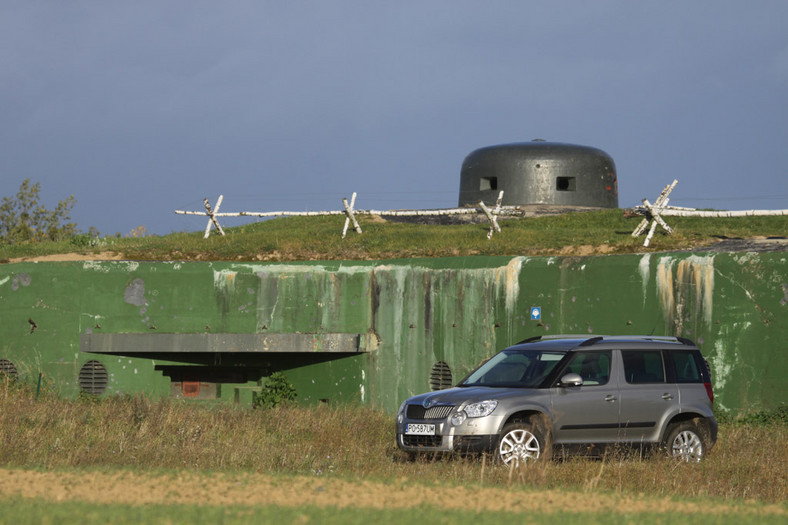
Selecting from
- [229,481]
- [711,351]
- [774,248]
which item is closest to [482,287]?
[711,351]

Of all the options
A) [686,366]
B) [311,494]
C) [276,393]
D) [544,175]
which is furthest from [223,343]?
[544,175]

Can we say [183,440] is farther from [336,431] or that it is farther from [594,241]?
[594,241]

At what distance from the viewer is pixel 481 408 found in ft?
35.9

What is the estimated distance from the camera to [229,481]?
821 cm

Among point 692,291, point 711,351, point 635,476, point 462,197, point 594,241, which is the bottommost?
point 635,476

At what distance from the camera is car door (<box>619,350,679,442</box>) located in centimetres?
1155

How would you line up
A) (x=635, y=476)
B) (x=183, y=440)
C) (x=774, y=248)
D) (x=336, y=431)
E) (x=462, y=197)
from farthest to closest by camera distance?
(x=462, y=197)
(x=774, y=248)
(x=336, y=431)
(x=183, y=440)
(x=635, y=476)

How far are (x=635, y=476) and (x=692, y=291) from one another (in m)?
6.08

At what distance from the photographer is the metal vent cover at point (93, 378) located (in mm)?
17906

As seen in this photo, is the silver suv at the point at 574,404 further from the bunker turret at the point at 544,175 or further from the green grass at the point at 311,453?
the bunker turret at the point at 544,175

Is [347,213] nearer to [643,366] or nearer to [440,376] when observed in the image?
[440,376]

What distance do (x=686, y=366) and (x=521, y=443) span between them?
2709mm

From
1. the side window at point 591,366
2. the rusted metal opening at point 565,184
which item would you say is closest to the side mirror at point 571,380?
the side window at point 591,366

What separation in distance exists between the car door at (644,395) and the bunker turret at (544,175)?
24.9 meters
